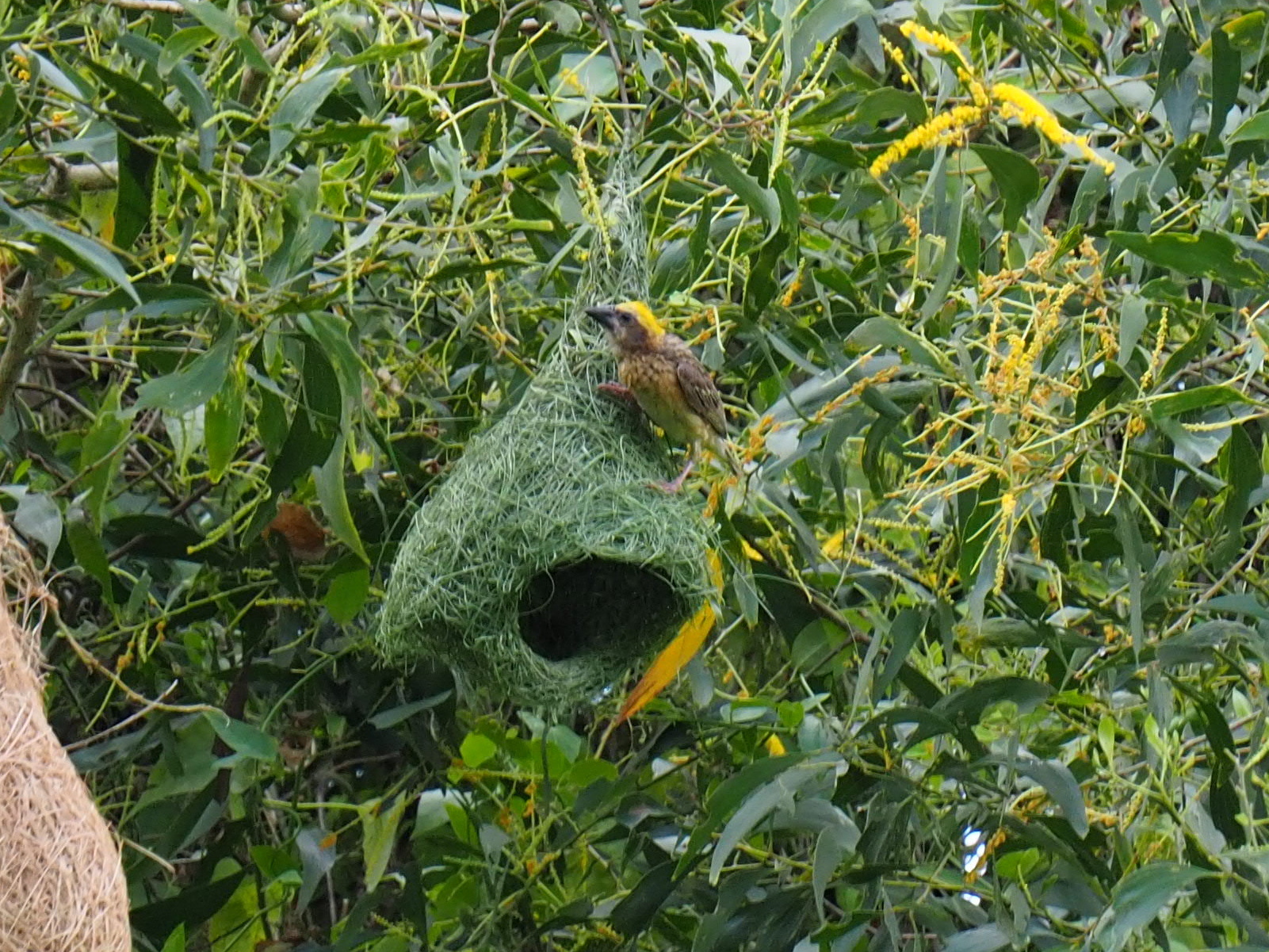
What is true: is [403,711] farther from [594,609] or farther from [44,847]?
[44,847]

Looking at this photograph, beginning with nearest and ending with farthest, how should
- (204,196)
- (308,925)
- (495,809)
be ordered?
(204,196) < (495,809) < (308,925)

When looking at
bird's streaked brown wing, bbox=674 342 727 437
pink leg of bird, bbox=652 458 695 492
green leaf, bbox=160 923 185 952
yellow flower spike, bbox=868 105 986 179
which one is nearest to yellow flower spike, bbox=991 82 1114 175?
yellow flower spike, bbox=868 105 986 179

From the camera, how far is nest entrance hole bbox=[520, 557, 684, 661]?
7.25ft

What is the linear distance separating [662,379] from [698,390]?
0.17 ft

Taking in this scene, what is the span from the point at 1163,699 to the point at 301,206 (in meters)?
1.17

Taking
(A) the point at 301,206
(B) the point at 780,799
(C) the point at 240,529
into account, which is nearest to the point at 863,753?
(B) the point at 780,799

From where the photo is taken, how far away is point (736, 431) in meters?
2.54

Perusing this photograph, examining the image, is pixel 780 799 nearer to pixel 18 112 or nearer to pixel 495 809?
pixel 495 809

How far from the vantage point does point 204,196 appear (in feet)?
6.28

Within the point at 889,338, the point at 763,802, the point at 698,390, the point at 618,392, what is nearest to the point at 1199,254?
the point at 889,338

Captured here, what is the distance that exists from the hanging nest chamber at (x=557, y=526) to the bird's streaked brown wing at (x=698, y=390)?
0.34 ft

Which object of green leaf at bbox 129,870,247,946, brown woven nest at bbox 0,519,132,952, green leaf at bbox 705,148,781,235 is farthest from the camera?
green leaf at bbox 129,870,247,946

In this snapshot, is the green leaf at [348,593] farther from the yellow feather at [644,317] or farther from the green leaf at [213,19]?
the green leaf at [213,19]

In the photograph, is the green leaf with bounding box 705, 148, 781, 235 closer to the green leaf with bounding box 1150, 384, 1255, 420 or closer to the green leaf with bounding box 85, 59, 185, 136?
the green leaf with bounding box 1150, 384, 1255, 420
